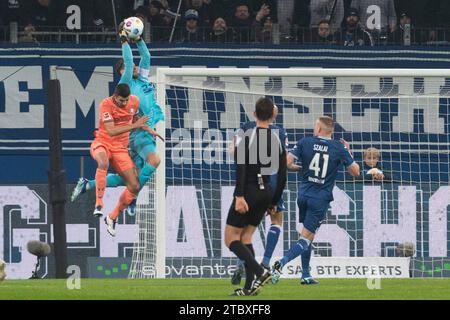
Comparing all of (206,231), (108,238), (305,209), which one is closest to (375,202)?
(206,231)

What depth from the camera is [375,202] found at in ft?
78.6

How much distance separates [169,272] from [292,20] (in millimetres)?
5141

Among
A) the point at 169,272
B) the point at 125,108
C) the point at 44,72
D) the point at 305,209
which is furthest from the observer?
the point at 44,72

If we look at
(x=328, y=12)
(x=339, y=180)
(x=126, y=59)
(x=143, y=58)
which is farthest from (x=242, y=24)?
(x=126, y=59)

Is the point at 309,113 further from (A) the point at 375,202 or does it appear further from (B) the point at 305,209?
(B) the point at 305,209

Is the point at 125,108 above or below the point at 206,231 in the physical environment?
above

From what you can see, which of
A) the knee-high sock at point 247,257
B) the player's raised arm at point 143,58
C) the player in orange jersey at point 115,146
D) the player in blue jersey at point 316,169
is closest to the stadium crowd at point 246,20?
the player's raised arm at point 143,58

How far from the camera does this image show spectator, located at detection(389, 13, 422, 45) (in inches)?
998

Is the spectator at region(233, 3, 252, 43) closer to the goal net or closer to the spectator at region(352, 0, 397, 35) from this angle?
the goal net

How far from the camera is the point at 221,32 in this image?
2531cm

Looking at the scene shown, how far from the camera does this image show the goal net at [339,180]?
77.1 ft

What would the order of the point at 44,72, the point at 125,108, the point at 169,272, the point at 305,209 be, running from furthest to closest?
1. the point at 44,72
2. the point at 169,272
3. the point at 125,108
4. the point at 305,209

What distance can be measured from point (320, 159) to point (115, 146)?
3577mm

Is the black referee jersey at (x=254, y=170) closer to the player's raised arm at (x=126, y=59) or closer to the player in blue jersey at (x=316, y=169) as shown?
the player in blue jersey at (x=316, y=169)
